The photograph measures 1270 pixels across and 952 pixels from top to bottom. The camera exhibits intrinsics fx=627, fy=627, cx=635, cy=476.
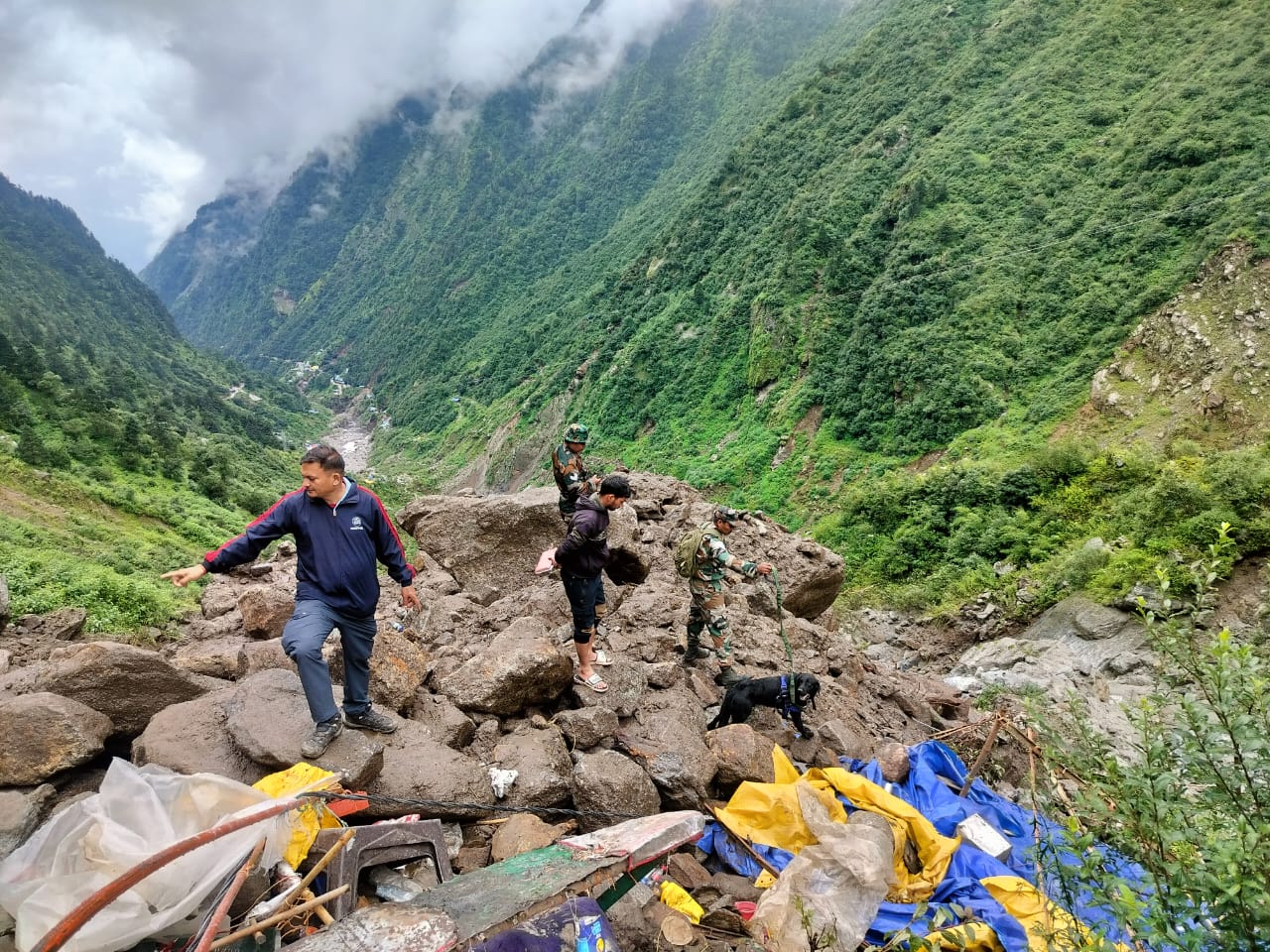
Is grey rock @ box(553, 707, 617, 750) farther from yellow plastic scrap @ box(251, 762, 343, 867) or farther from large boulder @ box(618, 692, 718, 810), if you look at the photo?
yellow plastic scrap @ box(251, 762, 343, 867)

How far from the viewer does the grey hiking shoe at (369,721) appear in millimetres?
4148

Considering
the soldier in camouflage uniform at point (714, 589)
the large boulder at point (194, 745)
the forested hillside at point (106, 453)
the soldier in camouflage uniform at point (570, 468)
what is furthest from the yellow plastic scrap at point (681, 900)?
the forested hillside at point (106, 453)

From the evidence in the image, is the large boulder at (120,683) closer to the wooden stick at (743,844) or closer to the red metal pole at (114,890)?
Result: the red metal pole at (114,890)

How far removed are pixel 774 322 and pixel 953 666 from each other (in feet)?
97.4

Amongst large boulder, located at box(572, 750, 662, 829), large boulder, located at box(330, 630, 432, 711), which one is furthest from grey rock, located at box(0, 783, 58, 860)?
large boulder, located at box(572, 750, 662, 829)

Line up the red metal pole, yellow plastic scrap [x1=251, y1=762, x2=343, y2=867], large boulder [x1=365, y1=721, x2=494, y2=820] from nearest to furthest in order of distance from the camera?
the red metal pole
yellow plastic scrap [x1=251, y1=762, x2=343, y2=867]
large boulder [x1=365, y1=721, x2=494, y2=820]

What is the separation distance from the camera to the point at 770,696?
563 cm

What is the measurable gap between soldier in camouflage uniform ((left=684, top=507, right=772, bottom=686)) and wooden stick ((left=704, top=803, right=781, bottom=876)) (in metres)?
2.24

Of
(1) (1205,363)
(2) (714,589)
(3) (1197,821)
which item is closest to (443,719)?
(2) (714,589)

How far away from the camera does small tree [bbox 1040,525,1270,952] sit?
5.83 feet

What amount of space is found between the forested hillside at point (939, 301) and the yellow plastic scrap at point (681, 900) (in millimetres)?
11903

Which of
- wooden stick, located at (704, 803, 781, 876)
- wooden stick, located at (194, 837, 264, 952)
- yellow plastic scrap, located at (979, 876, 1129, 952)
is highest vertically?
wooden stick, located at (194, 837, 264, 952)

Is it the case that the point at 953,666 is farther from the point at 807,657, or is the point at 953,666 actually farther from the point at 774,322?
the point at 774,322

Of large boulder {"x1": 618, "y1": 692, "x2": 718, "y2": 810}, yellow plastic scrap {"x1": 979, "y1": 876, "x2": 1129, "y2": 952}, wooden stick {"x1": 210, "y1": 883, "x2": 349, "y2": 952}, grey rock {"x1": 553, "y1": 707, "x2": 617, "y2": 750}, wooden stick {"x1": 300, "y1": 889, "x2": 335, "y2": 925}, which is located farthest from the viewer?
grey rock {"x1": 553, "y1": 707, "x2": 617, "y2": 750}
